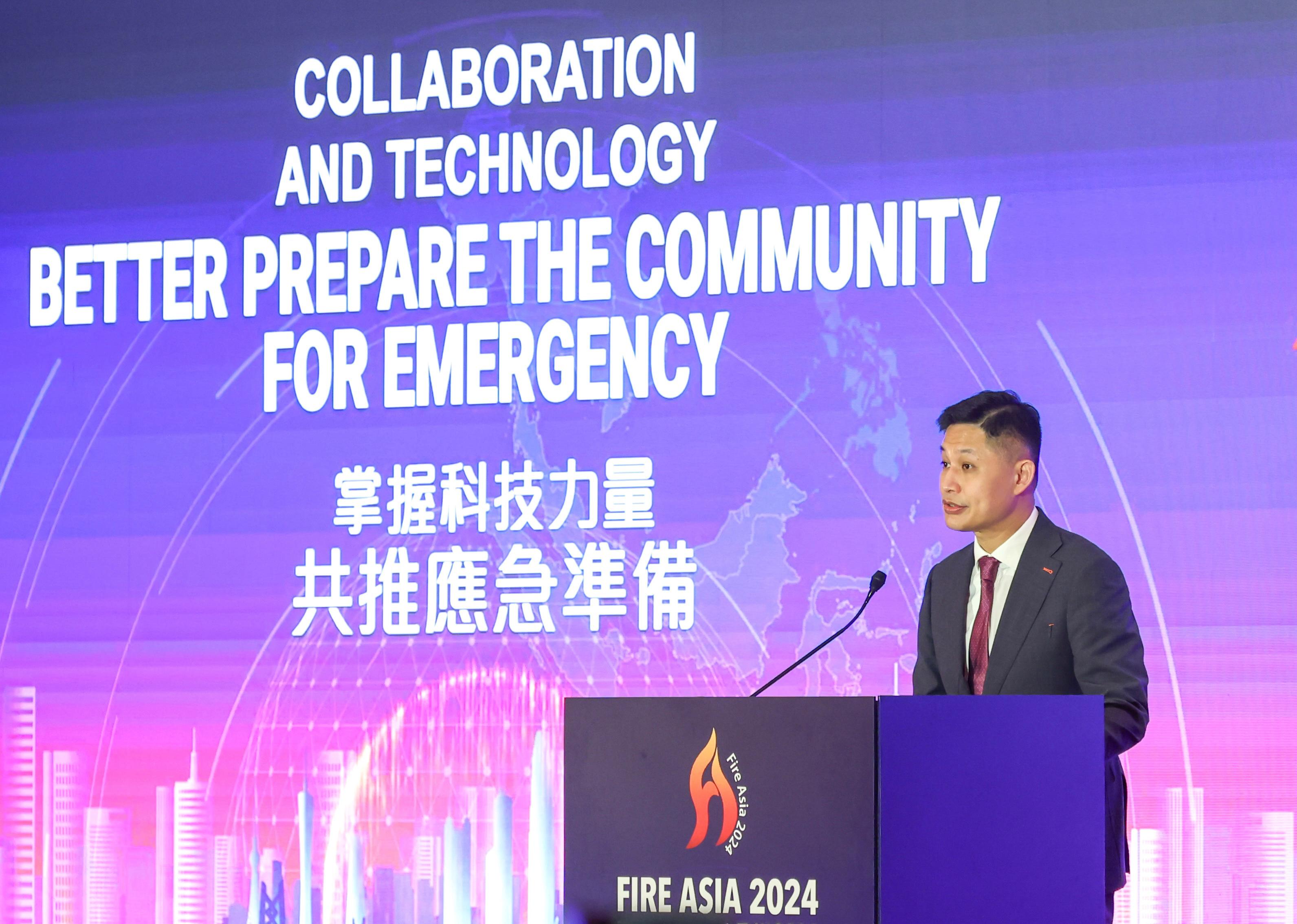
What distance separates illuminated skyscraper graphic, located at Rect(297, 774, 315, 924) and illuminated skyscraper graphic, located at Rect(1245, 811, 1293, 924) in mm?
2449

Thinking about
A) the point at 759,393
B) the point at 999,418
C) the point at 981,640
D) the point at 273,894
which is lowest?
the point at 273,894

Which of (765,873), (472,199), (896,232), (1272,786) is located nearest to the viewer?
(765,873)

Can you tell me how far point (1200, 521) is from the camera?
3.78 m

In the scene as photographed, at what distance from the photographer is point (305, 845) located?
4.23 meters

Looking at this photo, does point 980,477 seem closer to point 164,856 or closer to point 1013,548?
point 1013,548

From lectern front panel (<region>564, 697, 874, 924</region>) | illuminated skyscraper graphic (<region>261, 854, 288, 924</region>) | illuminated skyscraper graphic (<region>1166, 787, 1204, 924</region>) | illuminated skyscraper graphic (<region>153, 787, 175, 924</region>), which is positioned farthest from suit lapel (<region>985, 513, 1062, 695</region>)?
illuminated skyscraper graphic (<region>153, 787, 175, 924</region>)

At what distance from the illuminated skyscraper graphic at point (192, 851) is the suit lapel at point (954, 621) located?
2.42 meters

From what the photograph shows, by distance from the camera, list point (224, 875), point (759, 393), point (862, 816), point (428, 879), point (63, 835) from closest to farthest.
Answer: point (862, 816) < point (759, 393) < point (428, 879) < point (224, 875) < point (63, 835)

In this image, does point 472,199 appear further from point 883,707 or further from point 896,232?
point 883,707

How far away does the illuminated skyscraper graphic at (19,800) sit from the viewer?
4.39 m

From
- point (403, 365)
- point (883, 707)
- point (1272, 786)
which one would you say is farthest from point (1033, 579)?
point (403, 365)

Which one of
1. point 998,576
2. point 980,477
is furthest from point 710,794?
point 980,477

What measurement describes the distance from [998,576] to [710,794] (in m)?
1.20

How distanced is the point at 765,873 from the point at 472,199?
113 inches
